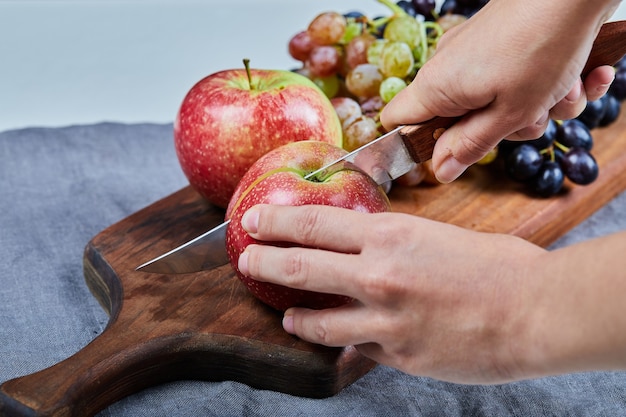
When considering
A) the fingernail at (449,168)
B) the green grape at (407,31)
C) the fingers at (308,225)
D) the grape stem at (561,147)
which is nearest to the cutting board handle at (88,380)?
the fingers at (308,225)

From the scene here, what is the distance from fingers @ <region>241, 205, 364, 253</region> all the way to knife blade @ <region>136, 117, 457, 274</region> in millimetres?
124

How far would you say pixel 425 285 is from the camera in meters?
0.81

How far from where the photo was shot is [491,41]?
3.40 feet

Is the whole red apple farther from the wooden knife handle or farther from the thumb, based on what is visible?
the wooden knife handle

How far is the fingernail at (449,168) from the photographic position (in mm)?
1169

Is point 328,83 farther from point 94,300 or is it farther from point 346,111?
point 94,300

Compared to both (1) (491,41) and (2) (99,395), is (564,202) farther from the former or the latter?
(2) (99,395)

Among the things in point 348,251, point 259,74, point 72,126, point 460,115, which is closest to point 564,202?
point 460,115

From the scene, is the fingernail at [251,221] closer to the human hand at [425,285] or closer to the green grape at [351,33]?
the human hand at [425,285]

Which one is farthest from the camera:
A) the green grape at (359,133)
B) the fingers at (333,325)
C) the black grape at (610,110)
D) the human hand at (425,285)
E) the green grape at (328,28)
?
the black grape at (610,110)

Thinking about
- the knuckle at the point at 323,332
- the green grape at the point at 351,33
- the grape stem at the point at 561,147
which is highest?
the green grape at the point at 351,33

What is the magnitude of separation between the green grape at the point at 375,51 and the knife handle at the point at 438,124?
33 centimetres

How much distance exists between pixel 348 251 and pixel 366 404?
10.6 inches

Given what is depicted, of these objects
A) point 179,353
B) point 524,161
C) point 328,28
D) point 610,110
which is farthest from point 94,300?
point 610,110
